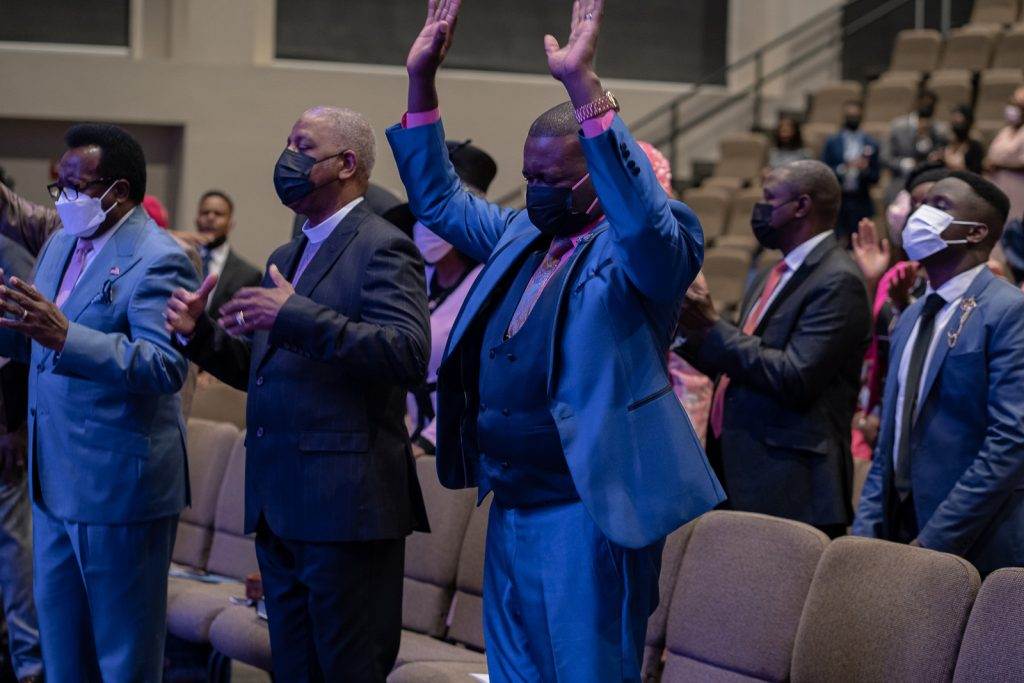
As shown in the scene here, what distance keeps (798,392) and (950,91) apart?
26.0 ft

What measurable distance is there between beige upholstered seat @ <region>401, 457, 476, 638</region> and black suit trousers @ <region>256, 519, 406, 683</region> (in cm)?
97

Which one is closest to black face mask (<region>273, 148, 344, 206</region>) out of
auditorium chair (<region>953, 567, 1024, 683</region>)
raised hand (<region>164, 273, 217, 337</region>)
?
raised hand (<region>164, 273, 217, 337</region>)

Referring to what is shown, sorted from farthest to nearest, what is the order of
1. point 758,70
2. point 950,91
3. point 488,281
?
point 758,70 → point 950,91 → point 488,281

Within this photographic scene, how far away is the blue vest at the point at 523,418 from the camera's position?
8.51ft

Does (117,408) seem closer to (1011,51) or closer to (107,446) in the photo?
(107,446)

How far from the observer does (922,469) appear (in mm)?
3715

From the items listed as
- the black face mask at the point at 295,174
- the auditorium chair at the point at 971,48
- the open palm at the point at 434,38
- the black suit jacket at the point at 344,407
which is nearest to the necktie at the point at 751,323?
the black suit jacket at the point at 344,407

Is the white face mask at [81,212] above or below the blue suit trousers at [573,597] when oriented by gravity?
above

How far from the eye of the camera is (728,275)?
10.0m

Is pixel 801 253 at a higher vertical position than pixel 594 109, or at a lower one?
lower

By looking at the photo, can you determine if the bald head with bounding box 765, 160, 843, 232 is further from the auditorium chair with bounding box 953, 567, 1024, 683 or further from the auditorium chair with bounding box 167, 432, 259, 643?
the auditorium chair with bounding box 167, 432, 259, 643

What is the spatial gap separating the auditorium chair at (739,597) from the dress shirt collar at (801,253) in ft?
2.68

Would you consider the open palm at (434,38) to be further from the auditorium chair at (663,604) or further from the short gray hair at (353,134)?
the auditorium chair at (663,604)

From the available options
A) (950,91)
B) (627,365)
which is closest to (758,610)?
(627,365)
